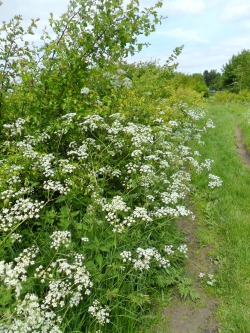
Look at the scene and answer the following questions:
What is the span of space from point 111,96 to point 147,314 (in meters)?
3.25

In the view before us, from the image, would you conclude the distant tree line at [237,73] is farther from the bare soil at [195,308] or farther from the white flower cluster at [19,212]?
the white flower cluster at [19,212]

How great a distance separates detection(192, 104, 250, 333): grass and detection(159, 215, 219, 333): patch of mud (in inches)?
4.5

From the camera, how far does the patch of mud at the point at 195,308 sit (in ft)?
9.54

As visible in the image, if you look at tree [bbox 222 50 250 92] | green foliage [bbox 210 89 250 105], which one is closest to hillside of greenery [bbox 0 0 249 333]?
green foliage [bbox 210 89 250 105]

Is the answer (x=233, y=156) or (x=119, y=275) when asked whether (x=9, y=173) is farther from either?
(x=233, y=156)

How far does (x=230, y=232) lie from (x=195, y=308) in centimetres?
148

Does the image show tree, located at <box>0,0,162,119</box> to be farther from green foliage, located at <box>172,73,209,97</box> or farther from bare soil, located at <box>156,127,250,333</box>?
green foliage, located at <box>172,73,209,97</box>

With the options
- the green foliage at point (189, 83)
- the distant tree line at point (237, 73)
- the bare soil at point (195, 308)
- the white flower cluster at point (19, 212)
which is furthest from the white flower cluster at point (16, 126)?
the distant tree line at point (237, 73)

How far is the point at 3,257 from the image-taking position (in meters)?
2.72

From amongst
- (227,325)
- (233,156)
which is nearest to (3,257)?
(227,325)

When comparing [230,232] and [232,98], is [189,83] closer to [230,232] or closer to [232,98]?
[232,98]

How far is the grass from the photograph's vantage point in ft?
9.98

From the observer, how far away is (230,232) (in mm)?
4203

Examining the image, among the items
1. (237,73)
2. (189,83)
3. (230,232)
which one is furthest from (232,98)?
(230,232)
